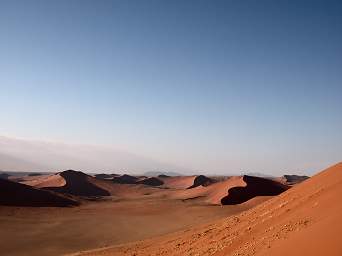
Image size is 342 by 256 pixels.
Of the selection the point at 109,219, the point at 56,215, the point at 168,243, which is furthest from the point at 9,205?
the point at 168,243

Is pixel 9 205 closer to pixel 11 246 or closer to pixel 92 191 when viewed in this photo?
pixel 11 246

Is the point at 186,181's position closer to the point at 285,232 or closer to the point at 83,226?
the point at 83,226

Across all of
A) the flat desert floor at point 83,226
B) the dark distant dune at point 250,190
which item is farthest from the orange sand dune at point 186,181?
the flat desert floor at point 83,226

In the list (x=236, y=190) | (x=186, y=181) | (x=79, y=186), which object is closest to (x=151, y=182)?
(x=186, y=181)

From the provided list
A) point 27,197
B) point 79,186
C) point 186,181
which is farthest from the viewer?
point 186,181

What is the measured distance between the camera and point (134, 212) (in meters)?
43.9

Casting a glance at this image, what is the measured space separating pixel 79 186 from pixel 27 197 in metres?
28.5

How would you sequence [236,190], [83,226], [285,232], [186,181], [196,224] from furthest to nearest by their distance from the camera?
1. [186,181]
2. [236,190]
3. [83,226]
4. [196,224]
5. [285,232]

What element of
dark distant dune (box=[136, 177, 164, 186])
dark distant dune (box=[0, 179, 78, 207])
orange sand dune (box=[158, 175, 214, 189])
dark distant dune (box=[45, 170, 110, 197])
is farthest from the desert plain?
dark distant dune (box=[136, 177, 164, 186])

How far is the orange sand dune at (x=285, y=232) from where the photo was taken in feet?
34.0

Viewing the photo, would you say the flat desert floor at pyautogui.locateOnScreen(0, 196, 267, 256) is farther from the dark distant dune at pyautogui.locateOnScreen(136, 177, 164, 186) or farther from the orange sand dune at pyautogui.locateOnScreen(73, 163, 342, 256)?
the dark distant dune at pyautogui.locateOnScreen(136, 177, 164, 186)

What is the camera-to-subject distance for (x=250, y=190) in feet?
193

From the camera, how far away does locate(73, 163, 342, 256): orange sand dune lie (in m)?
10.4

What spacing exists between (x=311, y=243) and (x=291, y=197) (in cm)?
890
